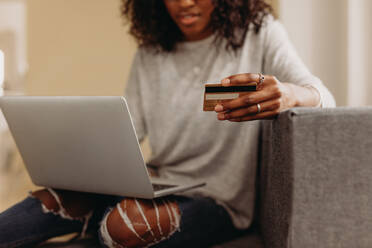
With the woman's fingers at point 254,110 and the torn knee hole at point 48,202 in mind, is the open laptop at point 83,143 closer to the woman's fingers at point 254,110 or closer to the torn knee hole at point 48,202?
the torn knee hole at point 48,202

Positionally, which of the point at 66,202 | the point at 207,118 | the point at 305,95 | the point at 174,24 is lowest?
the point at 66,202

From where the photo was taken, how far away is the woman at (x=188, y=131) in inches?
33.5

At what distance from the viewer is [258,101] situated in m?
0.66

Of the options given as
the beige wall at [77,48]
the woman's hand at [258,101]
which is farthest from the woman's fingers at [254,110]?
the beige wall at [77,48]

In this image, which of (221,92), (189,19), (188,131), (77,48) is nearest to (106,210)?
(188,131)

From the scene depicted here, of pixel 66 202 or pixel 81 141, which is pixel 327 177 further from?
pixel 66 202

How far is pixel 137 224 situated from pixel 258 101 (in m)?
0.38

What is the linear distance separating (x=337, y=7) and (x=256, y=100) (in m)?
0.90

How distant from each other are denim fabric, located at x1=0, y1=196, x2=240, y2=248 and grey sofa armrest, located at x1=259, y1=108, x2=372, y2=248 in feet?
0.99

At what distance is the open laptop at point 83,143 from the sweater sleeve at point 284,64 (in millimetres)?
343

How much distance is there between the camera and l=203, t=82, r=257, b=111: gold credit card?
0.64 m

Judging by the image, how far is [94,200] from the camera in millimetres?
1012

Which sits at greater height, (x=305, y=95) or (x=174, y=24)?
(x=174, y=24)

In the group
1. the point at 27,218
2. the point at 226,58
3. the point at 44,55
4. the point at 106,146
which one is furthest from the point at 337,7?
the point at 44,55
